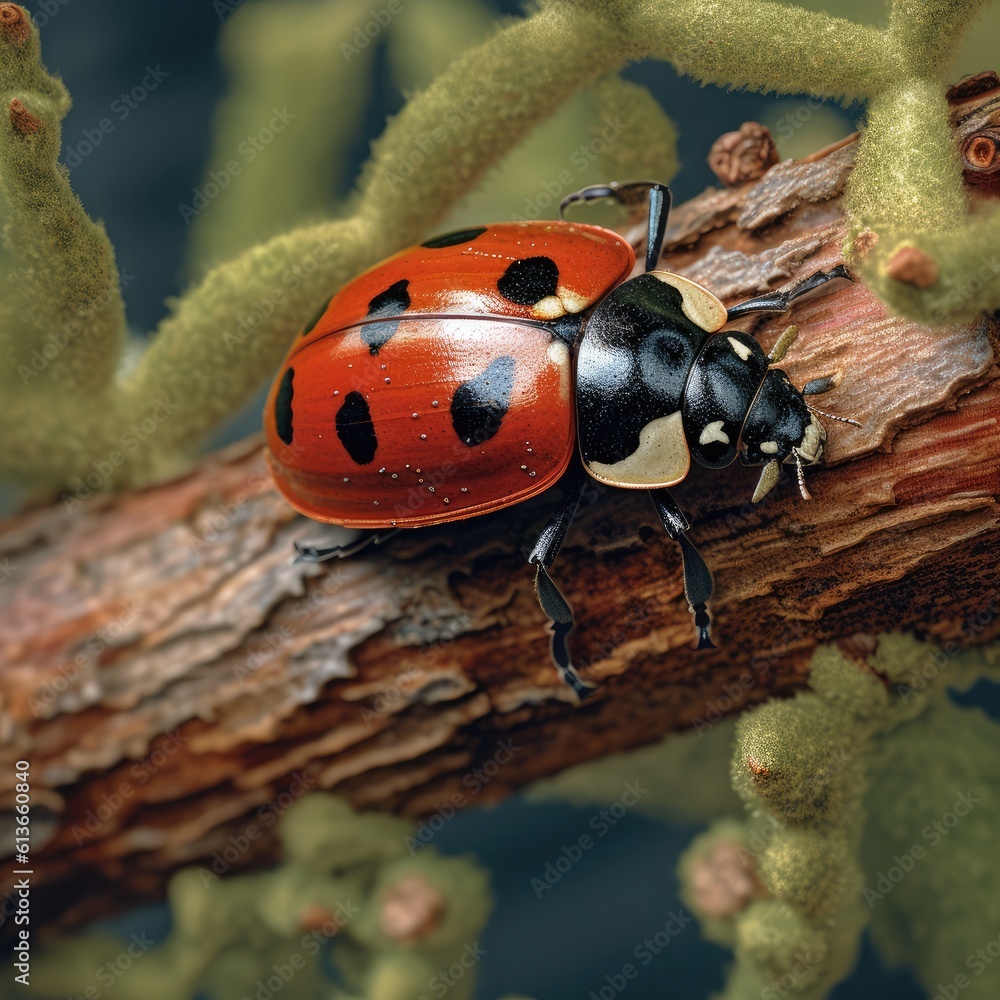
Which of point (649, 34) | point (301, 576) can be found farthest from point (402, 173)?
point (301, 576)

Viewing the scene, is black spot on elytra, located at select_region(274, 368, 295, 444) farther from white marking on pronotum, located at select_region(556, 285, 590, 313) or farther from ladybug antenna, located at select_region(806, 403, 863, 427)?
ladybug antenna, located at select_region(806, 403, 863, 427)

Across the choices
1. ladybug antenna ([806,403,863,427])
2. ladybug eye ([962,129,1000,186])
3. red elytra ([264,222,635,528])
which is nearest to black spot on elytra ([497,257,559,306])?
red elytra ([264,222,635,528])

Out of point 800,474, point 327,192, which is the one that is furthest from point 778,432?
point 327,192

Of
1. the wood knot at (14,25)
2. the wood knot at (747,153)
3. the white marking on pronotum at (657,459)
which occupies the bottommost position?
the white marking on pronotum at (657,459)

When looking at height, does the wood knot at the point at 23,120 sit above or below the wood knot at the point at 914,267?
above

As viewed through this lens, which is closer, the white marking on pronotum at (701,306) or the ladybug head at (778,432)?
the ladybug head at (778,432)

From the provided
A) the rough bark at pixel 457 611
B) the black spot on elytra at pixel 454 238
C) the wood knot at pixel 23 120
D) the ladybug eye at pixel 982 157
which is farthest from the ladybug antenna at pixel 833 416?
the wood knot at pixel 23 120

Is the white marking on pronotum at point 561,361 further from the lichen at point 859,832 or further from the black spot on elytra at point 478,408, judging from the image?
the lichen at point 859,832

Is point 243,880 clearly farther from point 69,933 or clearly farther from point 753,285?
point 753,285
